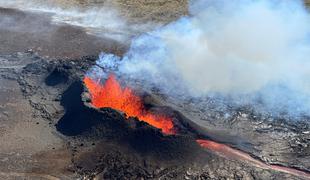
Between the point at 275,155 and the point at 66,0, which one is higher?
the point at 66,0

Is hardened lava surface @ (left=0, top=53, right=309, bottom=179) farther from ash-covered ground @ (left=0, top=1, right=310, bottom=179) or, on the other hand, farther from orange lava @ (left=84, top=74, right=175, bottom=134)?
orange lava @ (left=84, top=74, right=175, bottom=134)

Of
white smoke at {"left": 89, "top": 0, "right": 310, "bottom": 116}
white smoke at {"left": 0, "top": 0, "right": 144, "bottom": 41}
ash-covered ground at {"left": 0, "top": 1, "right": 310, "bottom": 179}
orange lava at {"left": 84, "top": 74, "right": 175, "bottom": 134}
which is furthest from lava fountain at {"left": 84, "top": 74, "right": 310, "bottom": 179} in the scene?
white smoke at {"left": 0, "top": 0, "right": 144, "bottom": 41}

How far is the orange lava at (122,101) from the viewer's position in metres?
23.6

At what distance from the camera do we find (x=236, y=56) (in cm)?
2975

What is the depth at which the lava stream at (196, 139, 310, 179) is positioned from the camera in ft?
69.8

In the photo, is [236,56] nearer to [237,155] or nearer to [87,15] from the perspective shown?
[237,155]

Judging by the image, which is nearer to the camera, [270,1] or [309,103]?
[309,103]

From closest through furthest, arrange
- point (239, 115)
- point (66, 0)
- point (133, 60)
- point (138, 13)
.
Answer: point (239, 115)
point (133, 60)
point (138, 13)
point (66, 0)

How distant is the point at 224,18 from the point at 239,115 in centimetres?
889

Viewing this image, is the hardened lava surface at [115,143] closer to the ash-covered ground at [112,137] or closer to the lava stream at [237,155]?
the ash-covered ground at [112,137]

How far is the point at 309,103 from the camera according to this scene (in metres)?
25.9

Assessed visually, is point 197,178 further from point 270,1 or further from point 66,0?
point 66,0

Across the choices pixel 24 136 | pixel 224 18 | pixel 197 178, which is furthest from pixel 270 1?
pixel 24 136

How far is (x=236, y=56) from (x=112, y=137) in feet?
36.0
